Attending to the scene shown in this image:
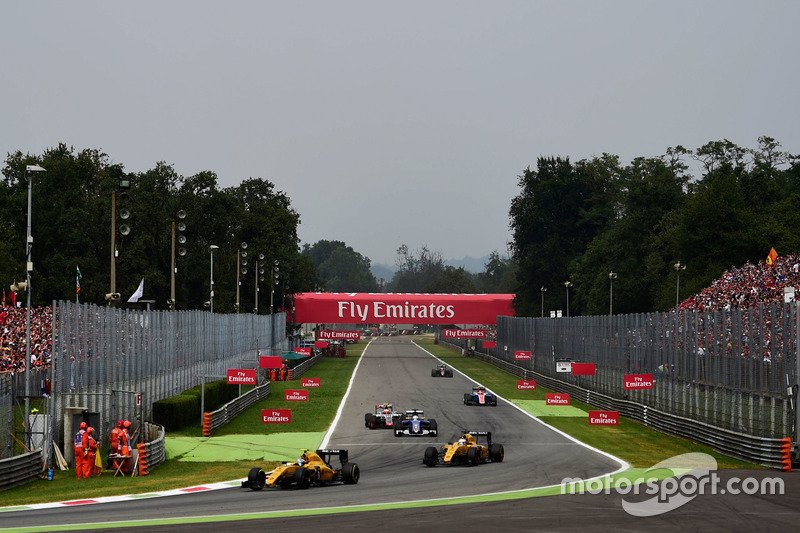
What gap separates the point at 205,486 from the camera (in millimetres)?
23781

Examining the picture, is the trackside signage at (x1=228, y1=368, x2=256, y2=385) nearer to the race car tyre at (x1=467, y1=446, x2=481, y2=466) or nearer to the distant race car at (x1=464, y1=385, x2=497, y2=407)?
the distant race car at (x1=464, y1=385, x2=497, y2=407)

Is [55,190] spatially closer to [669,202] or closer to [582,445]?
[669,202]

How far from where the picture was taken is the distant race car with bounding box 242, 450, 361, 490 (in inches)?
901

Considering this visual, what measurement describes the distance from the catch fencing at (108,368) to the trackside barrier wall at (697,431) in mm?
17688

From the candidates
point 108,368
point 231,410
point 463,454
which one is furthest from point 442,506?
point 231,410

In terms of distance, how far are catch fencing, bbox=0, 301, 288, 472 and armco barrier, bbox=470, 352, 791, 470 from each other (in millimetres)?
17692

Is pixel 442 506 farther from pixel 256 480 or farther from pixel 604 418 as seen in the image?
pixel 604 418

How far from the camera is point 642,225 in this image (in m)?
115

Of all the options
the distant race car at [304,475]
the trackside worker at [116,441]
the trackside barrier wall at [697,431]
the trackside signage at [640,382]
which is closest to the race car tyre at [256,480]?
the distant race car at [304,475]

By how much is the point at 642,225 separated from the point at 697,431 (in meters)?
82.0

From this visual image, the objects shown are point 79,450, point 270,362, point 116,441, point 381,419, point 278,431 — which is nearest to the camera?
point 79,450

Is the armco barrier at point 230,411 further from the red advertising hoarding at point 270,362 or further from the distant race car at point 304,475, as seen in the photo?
the distant race car at point 304,475

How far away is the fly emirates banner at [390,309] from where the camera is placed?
368 ft

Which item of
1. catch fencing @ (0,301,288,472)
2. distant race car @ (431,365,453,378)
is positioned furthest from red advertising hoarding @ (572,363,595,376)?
distant race car @ (431,365,453,378)
